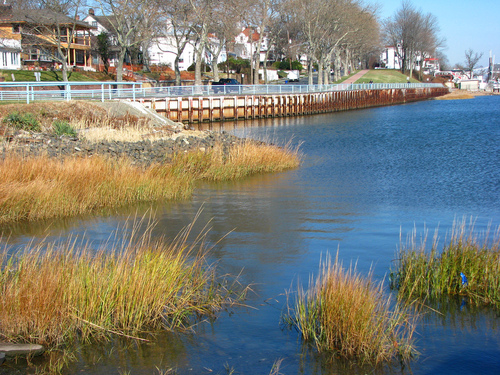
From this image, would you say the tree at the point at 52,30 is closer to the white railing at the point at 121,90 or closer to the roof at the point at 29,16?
the roof at the point at 29,16

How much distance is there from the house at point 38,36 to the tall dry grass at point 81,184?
117ft

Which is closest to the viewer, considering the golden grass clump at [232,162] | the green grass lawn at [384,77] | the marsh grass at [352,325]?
the marsh grass at [352,325]

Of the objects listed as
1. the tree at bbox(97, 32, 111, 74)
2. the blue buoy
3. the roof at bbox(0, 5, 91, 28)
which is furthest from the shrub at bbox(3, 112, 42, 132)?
the tree at bbox(97, 32, 111, 74)

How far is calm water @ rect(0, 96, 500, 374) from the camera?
5.43 metres

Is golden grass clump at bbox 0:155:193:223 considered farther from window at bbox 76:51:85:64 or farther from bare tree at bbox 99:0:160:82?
window at bbox 76:51:85:64

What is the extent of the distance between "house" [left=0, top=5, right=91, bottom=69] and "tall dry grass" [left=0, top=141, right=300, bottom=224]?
35.6 m

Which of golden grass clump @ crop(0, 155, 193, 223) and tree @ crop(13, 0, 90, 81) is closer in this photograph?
golden grass clump @ crop(0, 155, 193, 223)

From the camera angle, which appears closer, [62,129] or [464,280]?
[464,280]

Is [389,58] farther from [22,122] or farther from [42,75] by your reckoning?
[22,122]

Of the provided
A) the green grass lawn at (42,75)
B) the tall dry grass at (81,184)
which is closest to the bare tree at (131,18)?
the green grass lawn at (42,75)

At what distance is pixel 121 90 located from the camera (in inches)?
1320

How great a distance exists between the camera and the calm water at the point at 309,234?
5.43 metres

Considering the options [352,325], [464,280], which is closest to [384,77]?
[464,280]

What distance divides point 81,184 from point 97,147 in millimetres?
4367
